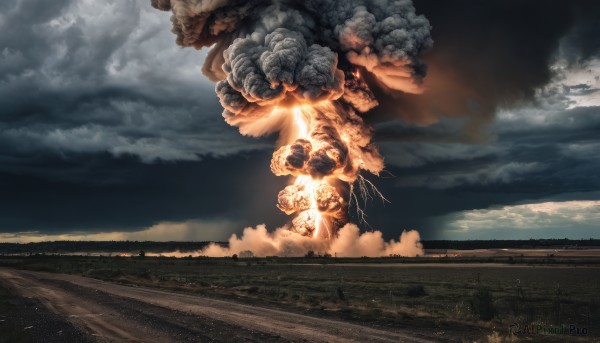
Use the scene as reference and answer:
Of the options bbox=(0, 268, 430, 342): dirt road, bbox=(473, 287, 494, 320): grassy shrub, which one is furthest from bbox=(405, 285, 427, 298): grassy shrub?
bbox=(0, 268, 430, 342): dirt road

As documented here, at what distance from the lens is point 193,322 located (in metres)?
20.1

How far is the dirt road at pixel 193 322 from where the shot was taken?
667 inches

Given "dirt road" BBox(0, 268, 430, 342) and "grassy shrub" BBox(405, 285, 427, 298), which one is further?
"grassy shrub" BBox(405, 285, 427, 298)

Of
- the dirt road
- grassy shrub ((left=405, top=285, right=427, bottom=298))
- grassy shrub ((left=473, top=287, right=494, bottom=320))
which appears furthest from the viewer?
grassy shrub ((left=405, top=285, right=427, bottom=298))

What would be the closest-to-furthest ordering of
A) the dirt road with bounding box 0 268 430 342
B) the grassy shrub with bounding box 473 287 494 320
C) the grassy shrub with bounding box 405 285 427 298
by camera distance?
the dirt road with bounding box 0 268 430 342 → the grassy shrub with bounding box 473 287 494 320 → the grassy shrub with bounding box 405 285 427 298

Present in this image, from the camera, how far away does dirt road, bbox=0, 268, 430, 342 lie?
16938mm

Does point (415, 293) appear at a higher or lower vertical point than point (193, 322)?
lower

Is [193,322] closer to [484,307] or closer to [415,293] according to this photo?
[484,307]

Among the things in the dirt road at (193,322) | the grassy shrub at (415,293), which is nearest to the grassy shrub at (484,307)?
the dirt road at (193,322)

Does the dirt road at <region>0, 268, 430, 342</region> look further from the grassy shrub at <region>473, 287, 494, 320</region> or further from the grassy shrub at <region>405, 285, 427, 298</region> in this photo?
the grassy shrub at <region>405, 285, 427, 298</region>

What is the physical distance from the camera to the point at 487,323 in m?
20.2

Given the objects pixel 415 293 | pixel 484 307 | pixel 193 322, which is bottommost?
pixel 415 293

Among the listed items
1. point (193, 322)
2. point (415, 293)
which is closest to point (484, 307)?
point (193, 322)

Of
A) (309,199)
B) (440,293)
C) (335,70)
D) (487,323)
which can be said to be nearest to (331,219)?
(309,199)
